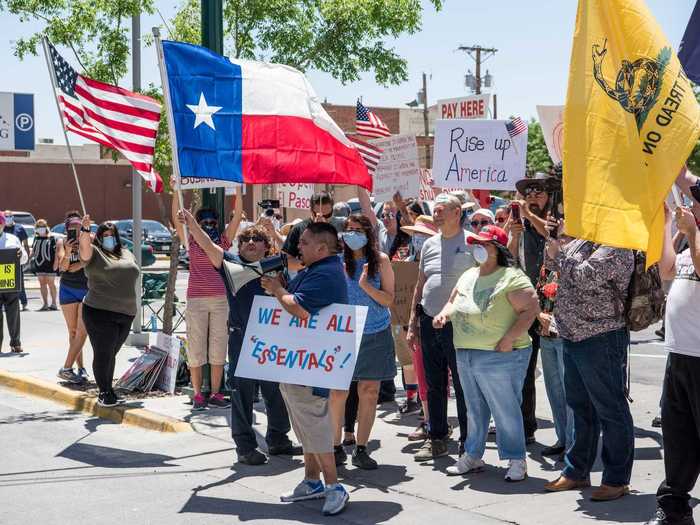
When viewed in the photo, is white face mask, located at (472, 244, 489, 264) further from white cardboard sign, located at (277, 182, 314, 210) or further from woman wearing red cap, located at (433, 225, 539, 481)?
white cardboard sign, located at (277, 182, 314, 210)

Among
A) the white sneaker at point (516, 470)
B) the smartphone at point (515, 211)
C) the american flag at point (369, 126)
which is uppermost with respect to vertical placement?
the american flag at point (369, 126)

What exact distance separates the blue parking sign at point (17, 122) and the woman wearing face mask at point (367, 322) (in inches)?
1256

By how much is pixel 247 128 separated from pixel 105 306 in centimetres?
279

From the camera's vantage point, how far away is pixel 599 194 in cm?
566

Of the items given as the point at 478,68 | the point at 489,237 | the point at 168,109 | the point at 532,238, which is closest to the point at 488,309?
the point at 489,237

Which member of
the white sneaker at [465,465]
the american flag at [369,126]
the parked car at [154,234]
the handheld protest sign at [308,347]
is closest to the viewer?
the handheld protest sign at [308,347]

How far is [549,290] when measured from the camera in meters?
7.67

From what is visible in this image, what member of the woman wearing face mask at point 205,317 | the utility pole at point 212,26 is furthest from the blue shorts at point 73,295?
the utility pole at point 212,26

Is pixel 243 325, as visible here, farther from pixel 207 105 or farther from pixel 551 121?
pixel 551 121

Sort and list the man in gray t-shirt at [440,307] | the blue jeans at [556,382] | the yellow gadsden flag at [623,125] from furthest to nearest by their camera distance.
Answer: the man in gray t-shirt at [440,307] → the blue jeans at [556,382] → the yellow gadsden flag at [623,125]

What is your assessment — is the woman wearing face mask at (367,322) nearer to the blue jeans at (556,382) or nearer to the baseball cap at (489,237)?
the baseball cap at (489,237)

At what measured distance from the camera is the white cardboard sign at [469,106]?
595 inches

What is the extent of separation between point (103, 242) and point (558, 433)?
16.1 ft

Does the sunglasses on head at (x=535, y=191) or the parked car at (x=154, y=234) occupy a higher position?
the sunglasses on head at (x=535, y=191)
